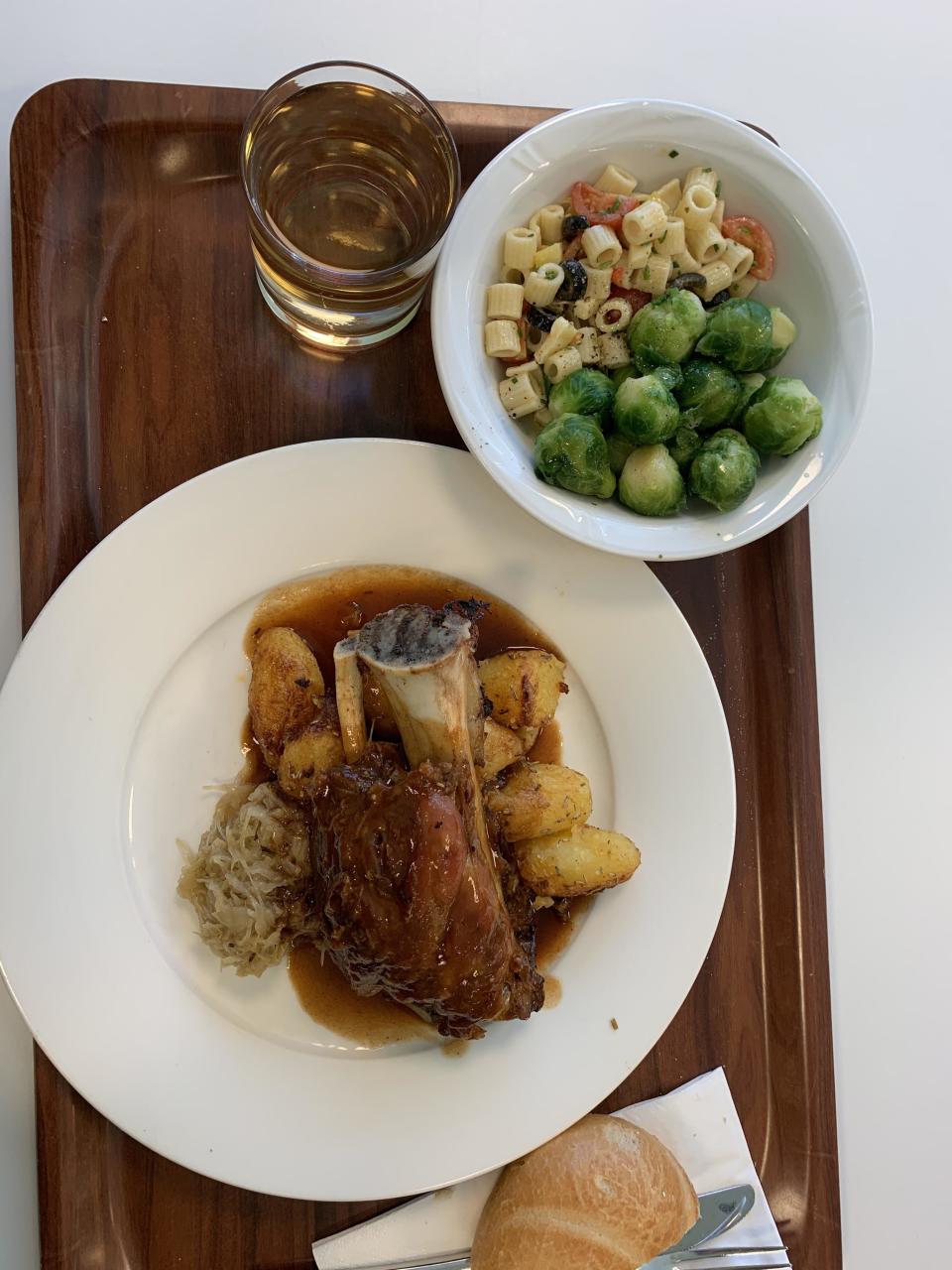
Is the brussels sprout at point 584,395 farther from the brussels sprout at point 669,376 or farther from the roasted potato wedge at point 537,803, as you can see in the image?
the roasted potato wedge at point 537,803

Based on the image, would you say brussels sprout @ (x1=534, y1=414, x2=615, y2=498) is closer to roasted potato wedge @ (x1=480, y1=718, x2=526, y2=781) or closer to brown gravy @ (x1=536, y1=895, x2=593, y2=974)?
roasted potato wedge @ (x1=480, y1=718, x2=526, y2=781)

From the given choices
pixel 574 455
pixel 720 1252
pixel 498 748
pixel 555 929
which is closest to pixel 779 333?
pixel 574 455

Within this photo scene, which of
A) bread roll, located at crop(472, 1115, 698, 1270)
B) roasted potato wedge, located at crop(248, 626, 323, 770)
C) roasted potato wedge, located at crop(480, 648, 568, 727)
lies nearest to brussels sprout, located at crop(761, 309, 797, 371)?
roasted potato wedge, located at crop(480, 648, 568, 727)

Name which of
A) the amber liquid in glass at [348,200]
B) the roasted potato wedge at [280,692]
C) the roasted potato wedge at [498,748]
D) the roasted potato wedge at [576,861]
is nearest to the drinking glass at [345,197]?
the amber liquid in glass at [348,200]

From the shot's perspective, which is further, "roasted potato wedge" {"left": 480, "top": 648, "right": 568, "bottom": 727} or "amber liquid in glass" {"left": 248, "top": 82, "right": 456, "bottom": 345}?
"roasted potato wedge" {"left": 480, "top": 648, "right": 568, "bottom": 727}

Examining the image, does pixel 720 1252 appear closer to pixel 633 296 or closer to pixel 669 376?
pixel 669 376

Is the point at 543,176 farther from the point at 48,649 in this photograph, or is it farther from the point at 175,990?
the point at 175,990
